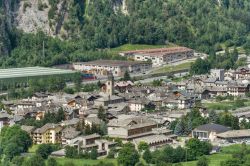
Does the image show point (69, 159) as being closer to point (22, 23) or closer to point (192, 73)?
point (192, 73)

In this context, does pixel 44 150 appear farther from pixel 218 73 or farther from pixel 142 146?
pixel 218 73

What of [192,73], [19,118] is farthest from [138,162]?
[192,73]

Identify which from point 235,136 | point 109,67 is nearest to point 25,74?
point 109,67

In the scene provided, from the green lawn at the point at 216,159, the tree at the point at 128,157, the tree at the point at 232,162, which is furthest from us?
the green lawn at the point at 216,159

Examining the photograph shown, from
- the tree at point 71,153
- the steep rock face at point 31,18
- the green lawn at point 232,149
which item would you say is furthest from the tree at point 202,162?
the steep rock face at point 31,18

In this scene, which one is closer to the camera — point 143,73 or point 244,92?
point 244,92

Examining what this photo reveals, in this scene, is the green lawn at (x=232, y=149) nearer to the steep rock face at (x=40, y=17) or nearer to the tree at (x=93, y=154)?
the tree at (x=93, y=154)

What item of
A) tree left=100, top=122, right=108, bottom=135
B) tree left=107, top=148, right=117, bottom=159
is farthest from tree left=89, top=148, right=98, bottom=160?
tree left=100, top=122, right=108, bottom=135
